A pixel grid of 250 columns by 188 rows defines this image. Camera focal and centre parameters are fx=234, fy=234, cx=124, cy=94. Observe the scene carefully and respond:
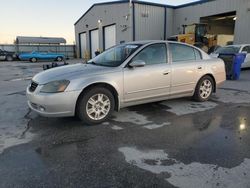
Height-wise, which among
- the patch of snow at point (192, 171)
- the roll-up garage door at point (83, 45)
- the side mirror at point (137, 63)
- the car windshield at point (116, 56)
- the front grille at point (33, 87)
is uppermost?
the roll-up garage door at point (83, 45)

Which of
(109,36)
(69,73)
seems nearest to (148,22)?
(109,36)

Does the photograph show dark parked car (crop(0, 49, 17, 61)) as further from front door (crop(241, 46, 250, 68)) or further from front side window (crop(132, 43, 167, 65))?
front side window (crop(132, 43, 167, 65))

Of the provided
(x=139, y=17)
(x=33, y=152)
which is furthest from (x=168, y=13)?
(x=33, y=152)

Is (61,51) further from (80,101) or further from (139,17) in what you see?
(80,101)

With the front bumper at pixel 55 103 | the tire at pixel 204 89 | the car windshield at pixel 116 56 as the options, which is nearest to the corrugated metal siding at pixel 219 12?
the tire at pixel 204 89

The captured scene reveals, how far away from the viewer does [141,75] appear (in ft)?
15.3

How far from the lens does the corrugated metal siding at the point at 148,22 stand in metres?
23.0

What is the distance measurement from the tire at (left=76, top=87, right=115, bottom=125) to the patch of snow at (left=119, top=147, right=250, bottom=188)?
1.29 meters

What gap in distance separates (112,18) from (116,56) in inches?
874

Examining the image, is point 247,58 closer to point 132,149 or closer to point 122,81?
point 122,81

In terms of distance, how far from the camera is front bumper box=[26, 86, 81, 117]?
3.92 m

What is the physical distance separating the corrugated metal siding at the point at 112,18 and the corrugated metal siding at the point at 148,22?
87 centimetres

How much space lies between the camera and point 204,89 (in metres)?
5.91

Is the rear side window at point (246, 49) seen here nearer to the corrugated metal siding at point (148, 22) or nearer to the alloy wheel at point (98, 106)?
the alloy wheel at point (98, 106)
